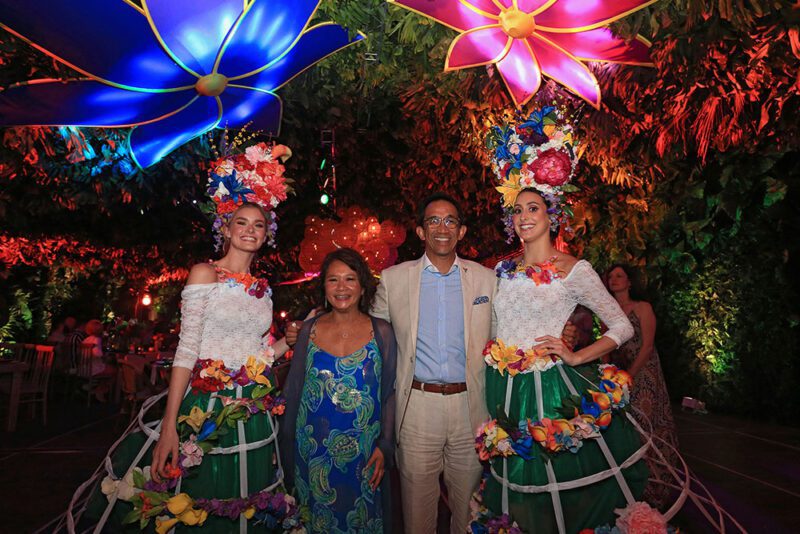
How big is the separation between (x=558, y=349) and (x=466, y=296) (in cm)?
70

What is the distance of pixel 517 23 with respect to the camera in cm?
328

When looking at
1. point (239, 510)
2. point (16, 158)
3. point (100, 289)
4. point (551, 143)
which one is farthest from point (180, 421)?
point (100, 289)

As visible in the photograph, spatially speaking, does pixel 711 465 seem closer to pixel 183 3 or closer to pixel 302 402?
pixel 302 402

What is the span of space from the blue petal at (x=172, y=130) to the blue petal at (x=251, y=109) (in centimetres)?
8

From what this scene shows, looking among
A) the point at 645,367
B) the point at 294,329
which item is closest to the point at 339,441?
the point at 294,329

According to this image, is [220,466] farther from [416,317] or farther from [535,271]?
[535,271]

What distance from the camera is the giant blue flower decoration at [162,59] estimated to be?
9.08ft

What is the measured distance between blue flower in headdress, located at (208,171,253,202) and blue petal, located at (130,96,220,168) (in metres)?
0.70

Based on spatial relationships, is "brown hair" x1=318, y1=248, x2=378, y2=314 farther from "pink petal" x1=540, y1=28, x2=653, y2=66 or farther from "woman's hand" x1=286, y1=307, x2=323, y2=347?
"pink petal" x1=540, y1=28, x2=653, y2=66

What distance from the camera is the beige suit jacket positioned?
330cm

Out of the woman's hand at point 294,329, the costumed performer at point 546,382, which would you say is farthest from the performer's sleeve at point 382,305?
the costumed performer at point 546,382

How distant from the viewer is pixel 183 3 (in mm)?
2914

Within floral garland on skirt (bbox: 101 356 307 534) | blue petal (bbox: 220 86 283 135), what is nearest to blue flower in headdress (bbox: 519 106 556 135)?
blue petal (bbox: 220 86 283 135)

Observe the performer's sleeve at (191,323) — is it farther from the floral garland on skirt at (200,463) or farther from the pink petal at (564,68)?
the pink petal at (564,68)
